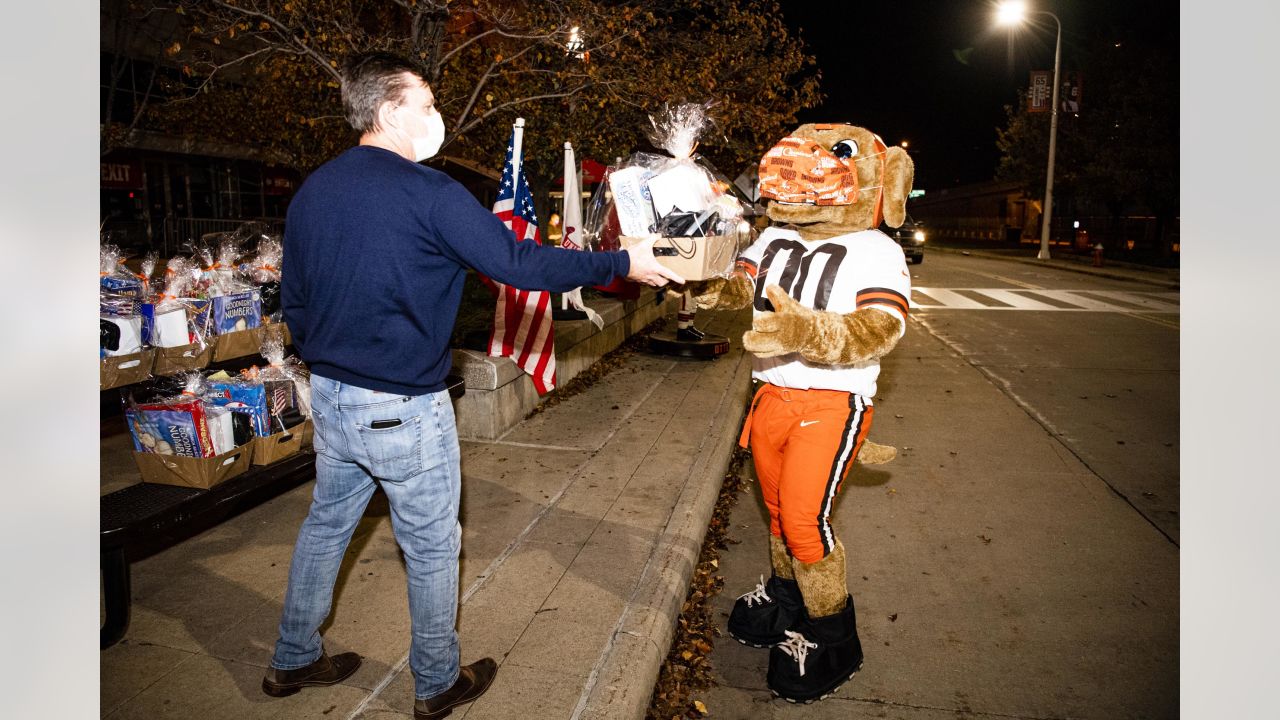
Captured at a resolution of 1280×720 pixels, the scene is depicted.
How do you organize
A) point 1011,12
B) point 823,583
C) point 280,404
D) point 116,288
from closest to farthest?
point 823,583 → point 116,288 → point 280,404 → point 1011,12

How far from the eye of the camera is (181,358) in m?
4.18

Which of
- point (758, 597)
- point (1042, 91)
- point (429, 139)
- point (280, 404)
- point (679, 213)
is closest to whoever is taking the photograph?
point (429, 139)

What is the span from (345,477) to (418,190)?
103cm

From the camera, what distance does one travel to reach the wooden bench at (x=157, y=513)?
323 centimetres

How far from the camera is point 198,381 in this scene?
4043 mm

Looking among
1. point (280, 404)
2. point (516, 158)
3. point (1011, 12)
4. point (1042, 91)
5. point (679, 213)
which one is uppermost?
point (1011, 12)

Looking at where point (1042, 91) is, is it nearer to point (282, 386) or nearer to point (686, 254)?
point (686, 254)

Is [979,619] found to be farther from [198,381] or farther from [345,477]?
[198,381]

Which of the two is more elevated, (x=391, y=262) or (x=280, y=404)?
(x=391, y=262)

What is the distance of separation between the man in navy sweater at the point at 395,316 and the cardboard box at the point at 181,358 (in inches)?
65.0

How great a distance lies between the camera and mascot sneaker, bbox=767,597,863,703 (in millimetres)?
3418

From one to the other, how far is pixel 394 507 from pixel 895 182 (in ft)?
7.75

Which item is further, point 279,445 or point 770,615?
point 279,445

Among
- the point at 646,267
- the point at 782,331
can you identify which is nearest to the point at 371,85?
the point at 646,267
